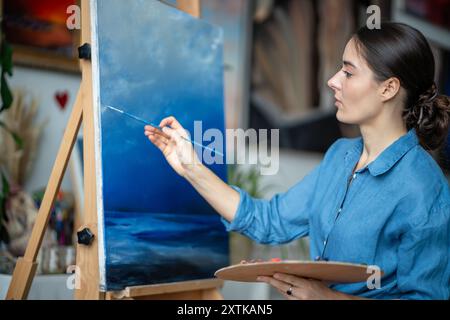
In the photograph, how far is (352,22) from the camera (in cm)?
345

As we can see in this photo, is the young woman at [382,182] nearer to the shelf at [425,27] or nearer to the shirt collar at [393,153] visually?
the shirt collar at [393,153]

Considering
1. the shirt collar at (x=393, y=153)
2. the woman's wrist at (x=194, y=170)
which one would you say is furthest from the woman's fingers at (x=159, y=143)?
the shirt collar at (x=393, y=153)

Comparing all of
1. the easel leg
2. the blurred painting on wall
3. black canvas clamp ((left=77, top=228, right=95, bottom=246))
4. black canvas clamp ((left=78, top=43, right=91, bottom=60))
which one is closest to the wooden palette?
black canvas clamp ((left=77, top=228, right=95, bottom=246))

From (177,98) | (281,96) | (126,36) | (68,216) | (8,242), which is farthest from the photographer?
(281,96)

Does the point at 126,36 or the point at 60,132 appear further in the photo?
the point at 60,132

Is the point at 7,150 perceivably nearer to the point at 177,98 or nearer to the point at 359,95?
the point at 177,98

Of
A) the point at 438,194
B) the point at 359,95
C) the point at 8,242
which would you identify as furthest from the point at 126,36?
the point at 8,242

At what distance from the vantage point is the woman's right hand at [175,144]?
1.60 meters

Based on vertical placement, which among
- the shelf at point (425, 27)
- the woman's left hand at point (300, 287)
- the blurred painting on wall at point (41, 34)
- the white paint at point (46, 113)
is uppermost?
the shelf at point (425, 27)

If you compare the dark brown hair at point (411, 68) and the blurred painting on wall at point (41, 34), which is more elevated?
the blurred painting on wall at point (41, 34)

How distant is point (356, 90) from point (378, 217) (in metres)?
0.34

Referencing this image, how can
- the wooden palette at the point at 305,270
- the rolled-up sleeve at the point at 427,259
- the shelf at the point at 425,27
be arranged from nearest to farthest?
the wooden palette at the point at 305,270 → the rolled-up sleeve at the point at 427,259 → the shelf at the point at 425,27
